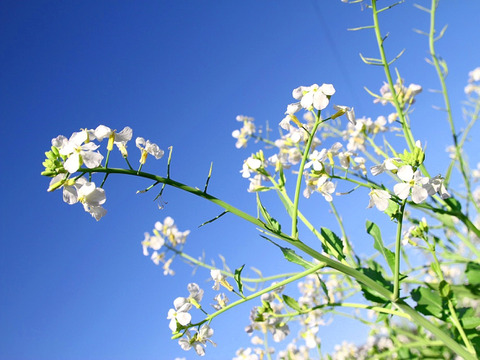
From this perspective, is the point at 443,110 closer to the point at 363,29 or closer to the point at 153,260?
the point at 363,29

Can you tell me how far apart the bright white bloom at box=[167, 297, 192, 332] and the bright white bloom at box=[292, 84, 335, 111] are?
0.65 m

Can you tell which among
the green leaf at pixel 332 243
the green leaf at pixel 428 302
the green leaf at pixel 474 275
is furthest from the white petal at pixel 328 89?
the green leaf at pixel 474 275

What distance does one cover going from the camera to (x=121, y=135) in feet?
3.50

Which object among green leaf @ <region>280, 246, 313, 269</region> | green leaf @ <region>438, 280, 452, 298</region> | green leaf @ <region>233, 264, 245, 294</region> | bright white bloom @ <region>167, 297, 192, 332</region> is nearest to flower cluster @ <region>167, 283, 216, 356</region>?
bright white bloom @ <region>167, 297, 192, 332</region>

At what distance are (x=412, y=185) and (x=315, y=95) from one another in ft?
1.10

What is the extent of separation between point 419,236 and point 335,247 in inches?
14.2

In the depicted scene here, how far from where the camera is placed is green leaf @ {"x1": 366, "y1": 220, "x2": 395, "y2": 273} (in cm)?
134

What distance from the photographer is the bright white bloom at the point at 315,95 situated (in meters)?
1.06

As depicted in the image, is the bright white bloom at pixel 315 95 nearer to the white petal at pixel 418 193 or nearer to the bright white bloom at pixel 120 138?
the white petal at pixel 418 193

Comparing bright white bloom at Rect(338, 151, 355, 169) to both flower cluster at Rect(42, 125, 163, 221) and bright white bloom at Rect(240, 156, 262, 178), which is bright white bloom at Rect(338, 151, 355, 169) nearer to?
bright white bloom at Rect(240, 156, 262, 178)

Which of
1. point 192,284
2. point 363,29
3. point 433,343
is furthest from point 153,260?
point 363,29

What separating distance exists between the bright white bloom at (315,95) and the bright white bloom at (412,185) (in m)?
0.26

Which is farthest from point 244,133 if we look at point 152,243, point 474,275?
point 474,275

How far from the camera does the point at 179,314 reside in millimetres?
1146
